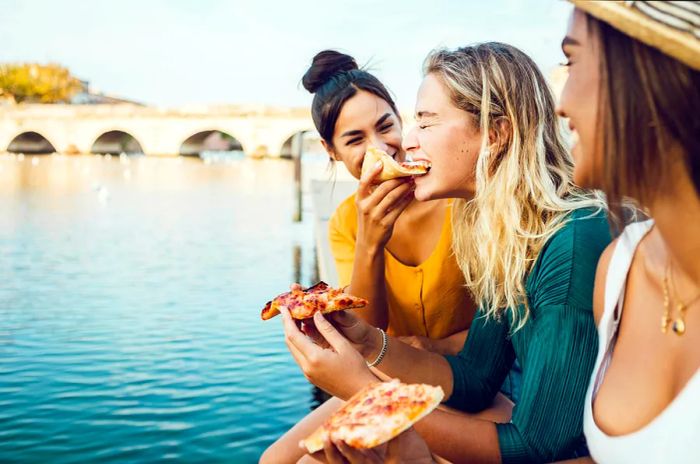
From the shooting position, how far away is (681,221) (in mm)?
1399

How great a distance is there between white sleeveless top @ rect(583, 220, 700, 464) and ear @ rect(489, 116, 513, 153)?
2.19ft

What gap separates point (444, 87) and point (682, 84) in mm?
1226

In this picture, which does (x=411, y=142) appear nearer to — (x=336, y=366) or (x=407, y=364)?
(x=407, y=364)

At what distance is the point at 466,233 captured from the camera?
8.36ft

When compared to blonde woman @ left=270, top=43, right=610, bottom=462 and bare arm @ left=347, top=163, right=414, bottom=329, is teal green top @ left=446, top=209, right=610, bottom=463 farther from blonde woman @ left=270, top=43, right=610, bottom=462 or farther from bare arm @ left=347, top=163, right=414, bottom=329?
bare arm @ left=347, top=163, right=414, bottom=329

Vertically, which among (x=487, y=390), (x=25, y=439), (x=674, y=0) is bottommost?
(x=25, y=439)

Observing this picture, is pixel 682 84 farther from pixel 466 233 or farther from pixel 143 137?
pixel 143 137

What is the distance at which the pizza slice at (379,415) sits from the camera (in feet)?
4.87

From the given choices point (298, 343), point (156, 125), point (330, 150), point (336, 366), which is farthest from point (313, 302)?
point (156, 125)

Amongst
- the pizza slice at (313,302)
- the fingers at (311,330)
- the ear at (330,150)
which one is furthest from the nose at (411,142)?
the ear at (330,150)

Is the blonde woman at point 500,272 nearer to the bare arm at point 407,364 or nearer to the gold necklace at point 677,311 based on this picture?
the bare arm at point 407,364

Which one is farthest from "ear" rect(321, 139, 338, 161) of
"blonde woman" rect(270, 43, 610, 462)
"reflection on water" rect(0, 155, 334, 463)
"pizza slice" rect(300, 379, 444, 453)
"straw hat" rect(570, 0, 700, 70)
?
"straw hat" rect(570, 0, 700, 70)

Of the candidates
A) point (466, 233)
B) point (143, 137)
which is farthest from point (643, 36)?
point (143, 137)

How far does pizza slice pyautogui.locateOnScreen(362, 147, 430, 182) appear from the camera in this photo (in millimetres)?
2480
